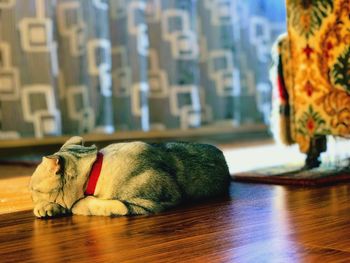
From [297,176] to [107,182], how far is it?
789 mm

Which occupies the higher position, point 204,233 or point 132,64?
point 132,64

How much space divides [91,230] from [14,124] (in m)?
1.90

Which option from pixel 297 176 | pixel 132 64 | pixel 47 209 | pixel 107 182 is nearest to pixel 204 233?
pixel 107 182

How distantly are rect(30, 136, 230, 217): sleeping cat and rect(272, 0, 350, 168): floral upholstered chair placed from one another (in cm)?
71

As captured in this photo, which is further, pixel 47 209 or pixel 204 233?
pixel 47 209

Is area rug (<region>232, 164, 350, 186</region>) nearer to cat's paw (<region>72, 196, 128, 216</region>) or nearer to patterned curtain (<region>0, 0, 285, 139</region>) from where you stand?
cat's paw (<region>72, 196, 128, 216</region>)

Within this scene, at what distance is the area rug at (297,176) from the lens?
192 cm

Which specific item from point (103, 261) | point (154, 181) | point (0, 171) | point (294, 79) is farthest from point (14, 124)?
point (103, 261)

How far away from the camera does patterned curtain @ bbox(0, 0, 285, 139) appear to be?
3113 mm

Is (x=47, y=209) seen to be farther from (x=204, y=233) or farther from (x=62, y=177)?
(x=204, y=233)

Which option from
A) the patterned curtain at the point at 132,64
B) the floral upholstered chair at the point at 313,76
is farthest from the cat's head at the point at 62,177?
the patterned curtain at the point at 132,64

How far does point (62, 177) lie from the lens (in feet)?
4.83

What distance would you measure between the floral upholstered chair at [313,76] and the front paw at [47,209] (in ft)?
3.30

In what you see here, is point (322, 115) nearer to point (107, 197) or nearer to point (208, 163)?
point (208, 163)
